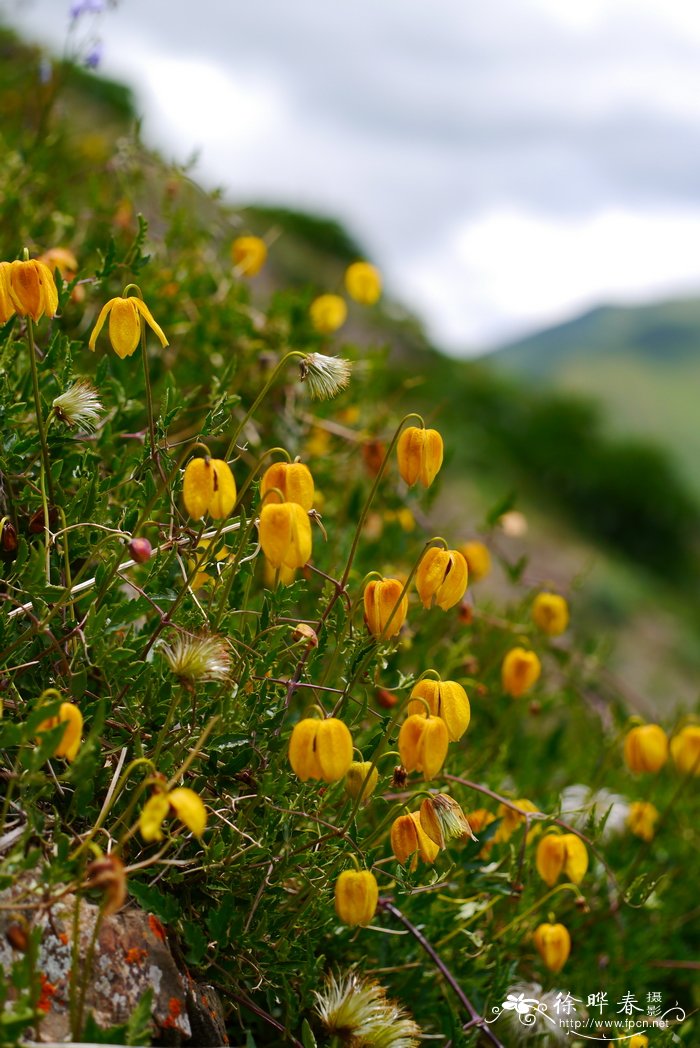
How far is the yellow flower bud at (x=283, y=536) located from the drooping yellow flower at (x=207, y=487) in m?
0.08

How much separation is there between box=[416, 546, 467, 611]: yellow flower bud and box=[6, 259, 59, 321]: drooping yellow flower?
27.6 inches

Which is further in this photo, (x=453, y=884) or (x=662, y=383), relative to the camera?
(x=662, y=383)

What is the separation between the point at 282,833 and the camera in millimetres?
1553

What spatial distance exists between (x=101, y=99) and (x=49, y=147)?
698 centimetres

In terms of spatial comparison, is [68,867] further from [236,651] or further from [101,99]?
[101,99]

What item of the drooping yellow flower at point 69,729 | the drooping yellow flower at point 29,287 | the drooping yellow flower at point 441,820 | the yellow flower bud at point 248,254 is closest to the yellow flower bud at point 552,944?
the drooping yellow flower at point 441,820

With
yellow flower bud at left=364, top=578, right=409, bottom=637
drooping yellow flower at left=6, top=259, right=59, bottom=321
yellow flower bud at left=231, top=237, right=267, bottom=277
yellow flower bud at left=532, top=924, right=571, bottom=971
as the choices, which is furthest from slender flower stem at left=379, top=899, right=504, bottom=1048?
yellow flower bud at left=231, top=237, right=267, bottom=277

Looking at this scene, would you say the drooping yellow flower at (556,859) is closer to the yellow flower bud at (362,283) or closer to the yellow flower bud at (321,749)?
the yellow flower bud at (321,749)

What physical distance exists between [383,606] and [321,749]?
257 mm

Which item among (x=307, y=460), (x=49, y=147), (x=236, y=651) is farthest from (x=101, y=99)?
(x=236, y=651)

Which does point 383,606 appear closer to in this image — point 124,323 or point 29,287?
point 124,323

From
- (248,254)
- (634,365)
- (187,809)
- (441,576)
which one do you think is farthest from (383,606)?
(634,365)

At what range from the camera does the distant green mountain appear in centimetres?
957

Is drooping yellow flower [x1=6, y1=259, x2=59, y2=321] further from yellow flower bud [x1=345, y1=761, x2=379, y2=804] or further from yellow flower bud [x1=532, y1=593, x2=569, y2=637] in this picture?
yellow flower bud [x1=532, y1=593, x2=569, y2=637]
